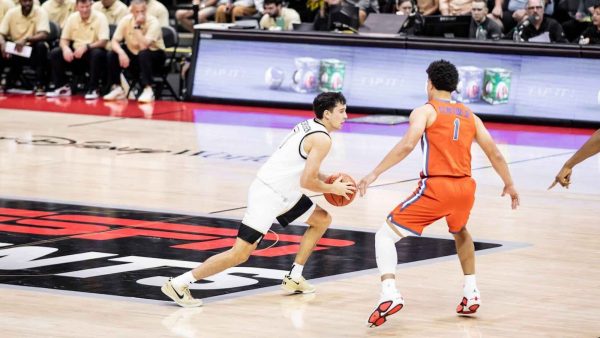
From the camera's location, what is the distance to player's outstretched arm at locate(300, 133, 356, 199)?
7336 mm

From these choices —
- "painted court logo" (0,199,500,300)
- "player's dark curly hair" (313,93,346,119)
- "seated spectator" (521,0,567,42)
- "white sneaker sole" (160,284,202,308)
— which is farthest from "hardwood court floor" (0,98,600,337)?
"seated spectator" (521,0,567,42)

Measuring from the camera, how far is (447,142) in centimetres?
720

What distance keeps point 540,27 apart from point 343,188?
11.6 metres

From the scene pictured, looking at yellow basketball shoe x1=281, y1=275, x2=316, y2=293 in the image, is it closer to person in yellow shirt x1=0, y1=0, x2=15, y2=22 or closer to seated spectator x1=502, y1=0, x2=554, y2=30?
seated spectator x1=502, y1=0, x2=554, y2=30

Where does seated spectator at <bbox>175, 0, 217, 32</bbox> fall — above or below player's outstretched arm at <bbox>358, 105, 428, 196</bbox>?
below

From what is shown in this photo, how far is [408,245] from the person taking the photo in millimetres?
9586

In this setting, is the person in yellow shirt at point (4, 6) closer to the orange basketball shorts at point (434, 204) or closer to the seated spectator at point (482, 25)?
the seated spectator at point (482, 25)

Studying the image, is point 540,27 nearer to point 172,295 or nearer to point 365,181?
point 365,181

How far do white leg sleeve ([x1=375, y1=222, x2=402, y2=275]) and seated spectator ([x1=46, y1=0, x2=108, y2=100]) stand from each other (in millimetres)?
13857

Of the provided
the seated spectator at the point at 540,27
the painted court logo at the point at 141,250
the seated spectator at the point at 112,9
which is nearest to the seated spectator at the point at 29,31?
the seated spectator at the point at 112,9

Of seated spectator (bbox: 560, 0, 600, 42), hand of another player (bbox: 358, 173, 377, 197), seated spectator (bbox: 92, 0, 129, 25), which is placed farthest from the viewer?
seated spectator (bbox: 92, 0, 129, 25)

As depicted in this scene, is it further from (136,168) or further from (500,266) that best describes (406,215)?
(136,168)

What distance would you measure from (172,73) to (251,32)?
3.92 meters

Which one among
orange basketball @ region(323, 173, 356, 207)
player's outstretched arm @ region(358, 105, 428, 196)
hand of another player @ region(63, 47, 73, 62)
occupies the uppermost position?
player's outstretched arm @ region(358, 105, 428, 196)
